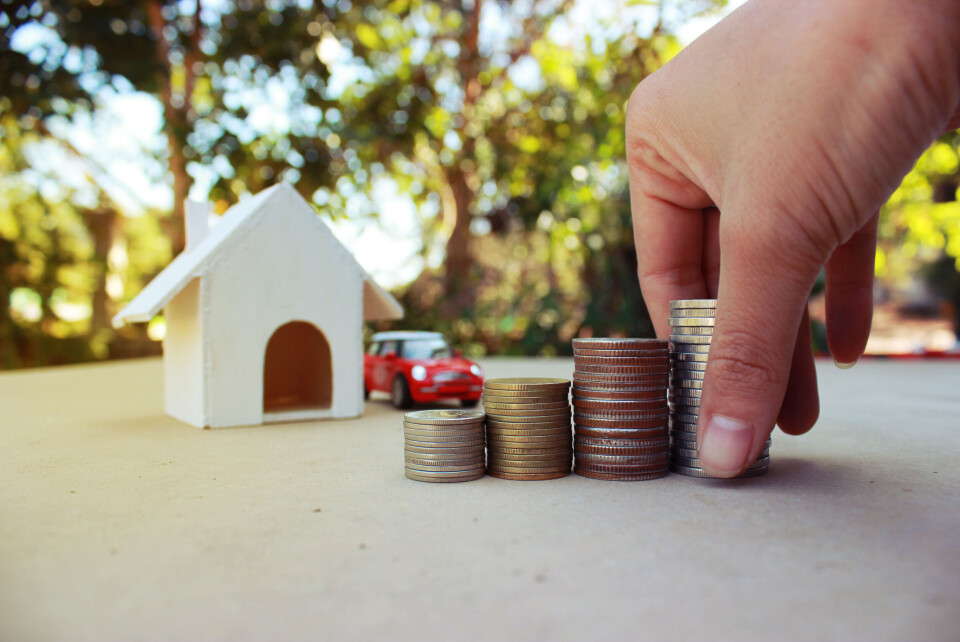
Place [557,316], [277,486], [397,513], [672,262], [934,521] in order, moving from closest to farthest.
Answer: [934,521] < [397,513] < [277,486] < [672,262] < [557,316]

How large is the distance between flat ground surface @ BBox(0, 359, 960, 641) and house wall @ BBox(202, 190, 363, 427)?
106 cm

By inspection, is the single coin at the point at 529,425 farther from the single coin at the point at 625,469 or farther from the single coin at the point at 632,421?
the single coin at the point at 625,469

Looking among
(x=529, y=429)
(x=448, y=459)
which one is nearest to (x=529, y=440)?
(x=529, y=429)

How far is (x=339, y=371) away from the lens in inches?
207

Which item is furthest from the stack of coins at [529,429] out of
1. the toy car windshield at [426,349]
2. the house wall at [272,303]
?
the toy car windshield at [426,349]

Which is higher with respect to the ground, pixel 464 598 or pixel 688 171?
A: pixel 688 171

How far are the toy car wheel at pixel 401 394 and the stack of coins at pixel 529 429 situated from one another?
2.81 meters

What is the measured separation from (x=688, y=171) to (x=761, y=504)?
137 cm

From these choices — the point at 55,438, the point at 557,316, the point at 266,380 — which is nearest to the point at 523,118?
the point at 557,316

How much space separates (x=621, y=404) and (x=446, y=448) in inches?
33.0

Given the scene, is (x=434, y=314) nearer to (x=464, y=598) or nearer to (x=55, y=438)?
(x=55, y=438)

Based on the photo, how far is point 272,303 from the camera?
16.4 ft

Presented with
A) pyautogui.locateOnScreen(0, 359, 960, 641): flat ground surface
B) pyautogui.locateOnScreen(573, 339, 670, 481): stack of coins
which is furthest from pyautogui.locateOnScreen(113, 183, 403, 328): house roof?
pyautogui.locateOnScreen(573, 339, 670, 481): stack of coins

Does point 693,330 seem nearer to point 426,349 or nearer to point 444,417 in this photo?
point 444,417
